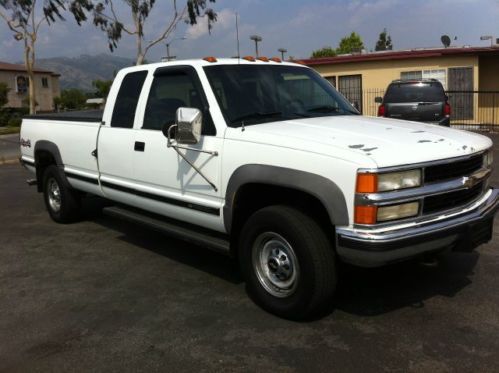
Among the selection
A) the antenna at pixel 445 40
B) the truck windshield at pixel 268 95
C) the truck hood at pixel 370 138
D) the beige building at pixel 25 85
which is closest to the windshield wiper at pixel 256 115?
the truck windshield at pixel 268 95

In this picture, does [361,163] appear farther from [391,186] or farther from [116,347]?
[116,347]

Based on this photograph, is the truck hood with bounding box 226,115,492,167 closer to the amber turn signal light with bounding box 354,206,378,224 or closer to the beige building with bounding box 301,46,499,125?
the amber turn signal light with bounding box 354,206,378,224

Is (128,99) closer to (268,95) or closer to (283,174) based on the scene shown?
(268,95)

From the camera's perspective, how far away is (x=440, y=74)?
66.7ft

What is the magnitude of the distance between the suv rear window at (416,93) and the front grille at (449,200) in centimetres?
1028

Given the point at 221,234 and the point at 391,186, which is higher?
the point at 391,186

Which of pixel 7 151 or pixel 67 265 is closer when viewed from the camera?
pixel 67 265

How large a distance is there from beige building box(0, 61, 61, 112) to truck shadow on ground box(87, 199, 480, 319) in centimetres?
5201

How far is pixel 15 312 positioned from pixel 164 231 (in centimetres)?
141

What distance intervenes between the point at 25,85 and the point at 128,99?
57388 mm

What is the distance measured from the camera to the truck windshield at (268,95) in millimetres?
4562

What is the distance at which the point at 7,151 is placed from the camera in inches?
696

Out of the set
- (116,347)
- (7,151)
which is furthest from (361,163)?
(7,151)

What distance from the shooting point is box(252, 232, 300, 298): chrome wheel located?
156 inches
